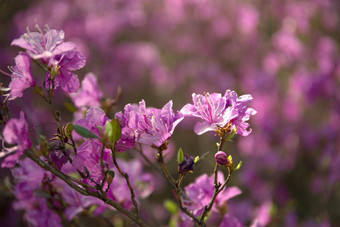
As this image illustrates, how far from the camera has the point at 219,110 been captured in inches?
40.1

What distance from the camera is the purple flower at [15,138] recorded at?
3.00 feet

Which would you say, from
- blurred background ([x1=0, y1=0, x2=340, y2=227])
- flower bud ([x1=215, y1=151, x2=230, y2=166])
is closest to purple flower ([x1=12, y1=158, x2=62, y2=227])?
flower bud ([x1=215, y1=151, x2=230, y2=166])

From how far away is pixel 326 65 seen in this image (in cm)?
275

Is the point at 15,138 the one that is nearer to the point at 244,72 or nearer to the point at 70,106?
the point at 70,106

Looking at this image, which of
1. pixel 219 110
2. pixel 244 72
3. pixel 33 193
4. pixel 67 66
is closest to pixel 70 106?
pixel 33 193

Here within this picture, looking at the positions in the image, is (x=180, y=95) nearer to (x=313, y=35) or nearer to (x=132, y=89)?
(x=132, y=89)

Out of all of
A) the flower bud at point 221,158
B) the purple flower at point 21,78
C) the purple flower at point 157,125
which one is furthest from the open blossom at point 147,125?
the purple flower at point 21,78

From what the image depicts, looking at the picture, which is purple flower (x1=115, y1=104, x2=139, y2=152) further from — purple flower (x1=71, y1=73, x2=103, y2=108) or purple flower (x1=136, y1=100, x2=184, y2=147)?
purple flower (x1=71, y1=73, x2=103, y2=108)

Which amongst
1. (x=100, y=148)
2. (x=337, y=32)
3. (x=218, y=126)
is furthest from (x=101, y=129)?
(x=337, y=32)

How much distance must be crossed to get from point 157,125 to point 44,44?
37cm

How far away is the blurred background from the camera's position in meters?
2.60

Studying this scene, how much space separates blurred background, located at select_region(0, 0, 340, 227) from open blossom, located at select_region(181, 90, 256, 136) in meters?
0.86

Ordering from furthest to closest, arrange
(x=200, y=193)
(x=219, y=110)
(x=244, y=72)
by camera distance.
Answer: (x=244, y=72)
(x=200, y=193)
(x=219, y=110)

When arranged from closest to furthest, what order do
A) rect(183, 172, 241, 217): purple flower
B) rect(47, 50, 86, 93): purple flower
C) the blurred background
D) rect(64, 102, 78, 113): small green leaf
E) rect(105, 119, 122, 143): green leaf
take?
rect(105, 119, 122, 143): green leaf → rect(47, 50, 86, 93): purple flower → rect(183, 172, 241, 217): purple flower → rect(64, 102, 78, 113): small green leaf → the blurred background
